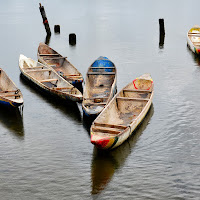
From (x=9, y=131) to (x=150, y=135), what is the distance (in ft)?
23.3

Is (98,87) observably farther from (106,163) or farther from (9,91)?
(106,163)

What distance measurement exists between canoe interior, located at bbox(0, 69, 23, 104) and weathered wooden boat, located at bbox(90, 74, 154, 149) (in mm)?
5100

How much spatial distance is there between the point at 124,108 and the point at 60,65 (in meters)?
10.4

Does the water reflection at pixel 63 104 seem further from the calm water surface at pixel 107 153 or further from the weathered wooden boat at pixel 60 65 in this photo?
the weathered wooden boat at pixel 60 65

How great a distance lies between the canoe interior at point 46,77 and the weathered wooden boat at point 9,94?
210 centimetres

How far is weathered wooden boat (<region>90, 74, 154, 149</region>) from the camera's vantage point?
50.2ft

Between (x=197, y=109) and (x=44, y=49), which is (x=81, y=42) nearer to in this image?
(x=44, y=49)

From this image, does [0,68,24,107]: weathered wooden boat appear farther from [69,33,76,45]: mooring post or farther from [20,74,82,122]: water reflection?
[69,33,76,45]: mooring post

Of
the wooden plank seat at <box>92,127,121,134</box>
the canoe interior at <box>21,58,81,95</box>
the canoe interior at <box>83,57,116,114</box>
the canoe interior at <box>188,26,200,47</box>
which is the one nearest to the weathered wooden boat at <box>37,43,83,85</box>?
the canoe interior at <box>21,58,81,95</box>

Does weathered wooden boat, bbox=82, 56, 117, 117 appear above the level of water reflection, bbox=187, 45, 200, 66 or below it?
above

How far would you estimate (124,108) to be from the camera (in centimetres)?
1919

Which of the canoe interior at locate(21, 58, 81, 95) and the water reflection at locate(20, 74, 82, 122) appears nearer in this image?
the water reflection at locate(20, 74, 82, 122)

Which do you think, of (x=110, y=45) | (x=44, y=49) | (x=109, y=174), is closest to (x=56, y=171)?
(x=109, y=174)

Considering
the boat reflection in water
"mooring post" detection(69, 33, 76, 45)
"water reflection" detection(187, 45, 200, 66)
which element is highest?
"mooring post" detection(69, 33, 76, 45)
